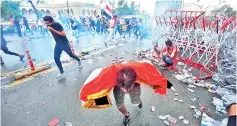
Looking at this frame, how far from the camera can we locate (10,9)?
547 inches

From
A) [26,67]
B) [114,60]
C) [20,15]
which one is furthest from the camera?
[20,15]

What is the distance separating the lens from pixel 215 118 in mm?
2881

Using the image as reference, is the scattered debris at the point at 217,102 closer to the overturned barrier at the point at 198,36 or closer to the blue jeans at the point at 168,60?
the overturned barrier at the point at 198,36

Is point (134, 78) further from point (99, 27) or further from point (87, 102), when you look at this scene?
point (99, 27)

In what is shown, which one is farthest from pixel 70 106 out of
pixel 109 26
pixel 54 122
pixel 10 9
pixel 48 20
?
pixel 10 9

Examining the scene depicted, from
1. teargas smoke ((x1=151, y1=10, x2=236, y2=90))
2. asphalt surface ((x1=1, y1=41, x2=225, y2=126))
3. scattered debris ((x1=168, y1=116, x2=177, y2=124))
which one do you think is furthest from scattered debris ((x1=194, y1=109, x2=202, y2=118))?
teargas smoke ((x1=151, y1=10, x2=236, y2=90))

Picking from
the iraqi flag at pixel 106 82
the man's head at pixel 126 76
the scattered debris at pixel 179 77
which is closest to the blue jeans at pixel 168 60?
the scattered debris at pixel 179 77

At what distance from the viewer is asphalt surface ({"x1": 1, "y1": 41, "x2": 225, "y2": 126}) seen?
2.78 meters

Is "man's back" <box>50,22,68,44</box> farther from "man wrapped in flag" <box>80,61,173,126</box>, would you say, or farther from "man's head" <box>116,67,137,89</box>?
"man's head" <box>116,67,137,89</box>

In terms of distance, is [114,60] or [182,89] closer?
[182,89]

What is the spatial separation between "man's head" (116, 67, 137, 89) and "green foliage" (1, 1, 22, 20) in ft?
49.2

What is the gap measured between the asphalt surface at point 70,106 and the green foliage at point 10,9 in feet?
40.2

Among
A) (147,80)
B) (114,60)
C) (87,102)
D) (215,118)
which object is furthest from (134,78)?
(114,60)

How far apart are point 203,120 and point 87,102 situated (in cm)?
202
